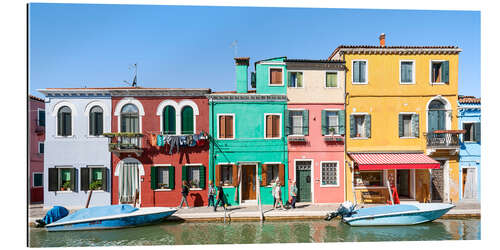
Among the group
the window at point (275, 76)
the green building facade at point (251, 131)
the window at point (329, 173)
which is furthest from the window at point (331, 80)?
the window at point (329, 173)

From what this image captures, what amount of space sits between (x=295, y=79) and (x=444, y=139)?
695 cm

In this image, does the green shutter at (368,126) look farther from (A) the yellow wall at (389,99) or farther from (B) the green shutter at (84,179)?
(B) the green shutter at (84,179)

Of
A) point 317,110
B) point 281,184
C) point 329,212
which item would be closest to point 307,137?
point 317,110

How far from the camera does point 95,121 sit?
1155 cm

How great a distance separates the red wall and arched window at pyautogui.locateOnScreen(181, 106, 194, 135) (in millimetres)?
269

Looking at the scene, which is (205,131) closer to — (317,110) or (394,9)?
(317,110)

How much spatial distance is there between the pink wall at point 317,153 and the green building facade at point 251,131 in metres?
0.50

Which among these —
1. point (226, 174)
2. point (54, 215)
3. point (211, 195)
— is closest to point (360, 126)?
point (226, 174)

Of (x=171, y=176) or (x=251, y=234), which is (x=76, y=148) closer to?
(x=171, y=176)

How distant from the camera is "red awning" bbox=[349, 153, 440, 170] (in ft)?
35.9

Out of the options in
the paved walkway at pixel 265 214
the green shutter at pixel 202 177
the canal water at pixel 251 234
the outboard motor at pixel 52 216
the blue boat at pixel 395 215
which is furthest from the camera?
the green shutter at pixel 202 177

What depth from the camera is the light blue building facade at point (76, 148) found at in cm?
1128

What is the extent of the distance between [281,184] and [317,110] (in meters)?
3.65
